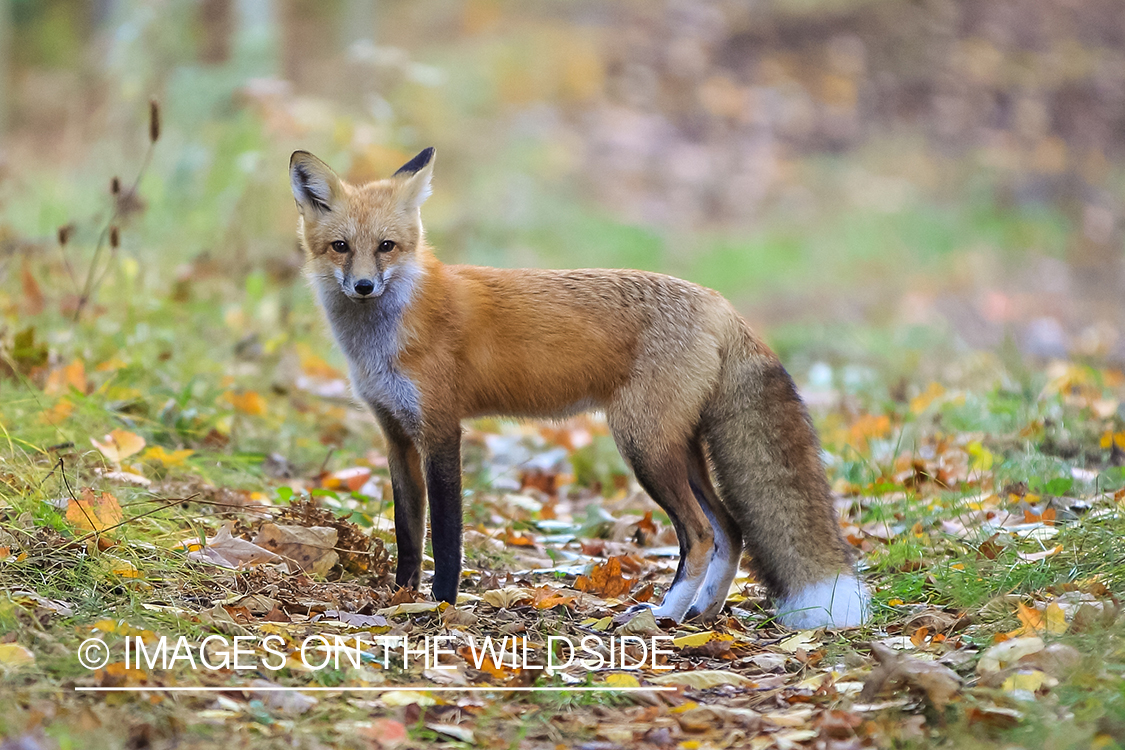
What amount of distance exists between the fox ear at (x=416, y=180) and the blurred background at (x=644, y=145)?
228cm

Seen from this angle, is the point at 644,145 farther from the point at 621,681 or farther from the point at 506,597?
the point at 621,681

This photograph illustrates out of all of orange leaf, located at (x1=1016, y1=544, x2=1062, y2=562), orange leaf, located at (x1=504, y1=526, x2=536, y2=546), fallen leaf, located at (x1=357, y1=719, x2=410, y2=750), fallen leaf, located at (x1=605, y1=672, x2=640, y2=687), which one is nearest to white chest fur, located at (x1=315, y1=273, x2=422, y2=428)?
orange leaf, located at (x1=504, y1=526, x2=536, y2=546)

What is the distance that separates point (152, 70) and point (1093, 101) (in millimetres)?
15523

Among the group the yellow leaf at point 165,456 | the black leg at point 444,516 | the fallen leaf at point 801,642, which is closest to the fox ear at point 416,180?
the black leg at point 444,516

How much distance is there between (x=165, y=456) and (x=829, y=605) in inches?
124

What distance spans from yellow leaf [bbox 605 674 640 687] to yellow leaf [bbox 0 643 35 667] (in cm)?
178

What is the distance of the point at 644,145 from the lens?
58.1 feet

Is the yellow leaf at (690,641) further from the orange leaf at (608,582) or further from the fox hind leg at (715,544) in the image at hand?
the orange leaf at (608,582)

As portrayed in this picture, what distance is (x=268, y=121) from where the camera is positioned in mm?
8766

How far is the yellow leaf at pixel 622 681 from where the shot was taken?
11.1 ft

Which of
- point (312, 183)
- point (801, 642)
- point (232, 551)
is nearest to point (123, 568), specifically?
point (232, 551)

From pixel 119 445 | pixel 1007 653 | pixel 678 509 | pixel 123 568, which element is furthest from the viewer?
pixel 119 445

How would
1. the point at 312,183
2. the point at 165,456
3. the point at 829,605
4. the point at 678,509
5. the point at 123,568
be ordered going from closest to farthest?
the point at 123,568 < the point at 829,605 < the point at 678,509 < the point at 312,183 < the point at 165,456

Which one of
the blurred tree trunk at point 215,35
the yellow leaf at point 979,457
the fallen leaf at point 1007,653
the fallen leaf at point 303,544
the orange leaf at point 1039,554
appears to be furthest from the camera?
the blurred tree trunk at point 215,35
